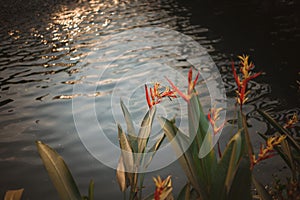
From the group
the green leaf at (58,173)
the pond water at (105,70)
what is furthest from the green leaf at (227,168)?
the pond water at (105,70)

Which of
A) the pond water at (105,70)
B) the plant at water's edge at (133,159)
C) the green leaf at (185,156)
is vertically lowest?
the pond water at (105,70)

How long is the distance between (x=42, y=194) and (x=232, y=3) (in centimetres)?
1906

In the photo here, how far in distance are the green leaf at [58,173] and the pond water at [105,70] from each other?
9.04ft

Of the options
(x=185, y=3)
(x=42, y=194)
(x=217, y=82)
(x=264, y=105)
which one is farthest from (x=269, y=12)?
(x=42, y=194)

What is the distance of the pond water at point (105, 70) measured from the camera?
5141mm

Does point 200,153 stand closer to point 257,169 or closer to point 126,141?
point 126,141

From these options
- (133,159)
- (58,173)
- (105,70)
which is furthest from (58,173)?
(105,70)

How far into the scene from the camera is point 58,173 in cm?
155

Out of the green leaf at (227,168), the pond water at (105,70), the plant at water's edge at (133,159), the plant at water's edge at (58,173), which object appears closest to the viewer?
the green leaf at (227,168)

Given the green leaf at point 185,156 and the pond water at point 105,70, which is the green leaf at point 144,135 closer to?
the green leaf at point 185,156

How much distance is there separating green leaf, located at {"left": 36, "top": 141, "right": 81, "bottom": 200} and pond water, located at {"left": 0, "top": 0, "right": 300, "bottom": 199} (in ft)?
9.04

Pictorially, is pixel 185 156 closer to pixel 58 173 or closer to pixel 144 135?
pixel 144 135

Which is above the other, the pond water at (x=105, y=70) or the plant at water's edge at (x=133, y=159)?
the plant at water's edge at (x=133, y=159)

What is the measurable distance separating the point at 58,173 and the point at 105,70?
8.29 m
